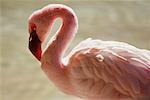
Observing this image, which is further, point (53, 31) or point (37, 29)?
point (53, 31)

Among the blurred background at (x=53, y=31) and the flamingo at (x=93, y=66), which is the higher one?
the blurred background at (x=53, y=31)

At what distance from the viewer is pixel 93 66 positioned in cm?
120

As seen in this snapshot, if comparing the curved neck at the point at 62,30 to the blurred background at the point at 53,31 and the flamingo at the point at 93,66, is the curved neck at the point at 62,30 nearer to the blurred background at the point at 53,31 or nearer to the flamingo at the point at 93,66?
the flamingo at the point at 93,66

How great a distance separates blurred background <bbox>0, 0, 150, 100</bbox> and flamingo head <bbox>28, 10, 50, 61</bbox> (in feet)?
2.32

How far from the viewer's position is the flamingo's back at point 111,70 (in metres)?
1.18

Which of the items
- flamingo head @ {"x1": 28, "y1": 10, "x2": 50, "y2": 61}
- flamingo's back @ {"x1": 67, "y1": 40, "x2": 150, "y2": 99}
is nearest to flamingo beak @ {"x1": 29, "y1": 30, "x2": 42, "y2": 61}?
flamingo head @ {"x1": 28, "y1": 10, "x2": 50, "y2": 61}

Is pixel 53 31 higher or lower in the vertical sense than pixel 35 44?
higher

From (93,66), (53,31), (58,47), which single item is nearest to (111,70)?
(93,66)

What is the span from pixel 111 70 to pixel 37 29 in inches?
9.9

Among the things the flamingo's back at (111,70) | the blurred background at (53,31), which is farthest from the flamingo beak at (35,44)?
the blurred background at (53,31)

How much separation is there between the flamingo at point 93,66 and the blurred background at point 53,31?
73cm

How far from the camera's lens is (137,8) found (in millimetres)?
3072

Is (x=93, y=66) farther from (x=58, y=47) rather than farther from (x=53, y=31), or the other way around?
(x=53, y=31)

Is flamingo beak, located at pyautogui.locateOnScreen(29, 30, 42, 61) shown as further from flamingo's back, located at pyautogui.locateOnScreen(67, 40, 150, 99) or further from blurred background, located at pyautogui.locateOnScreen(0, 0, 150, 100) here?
blurred background, located at pyautogui.locateOnScreen(0, 0, 150, 100)
